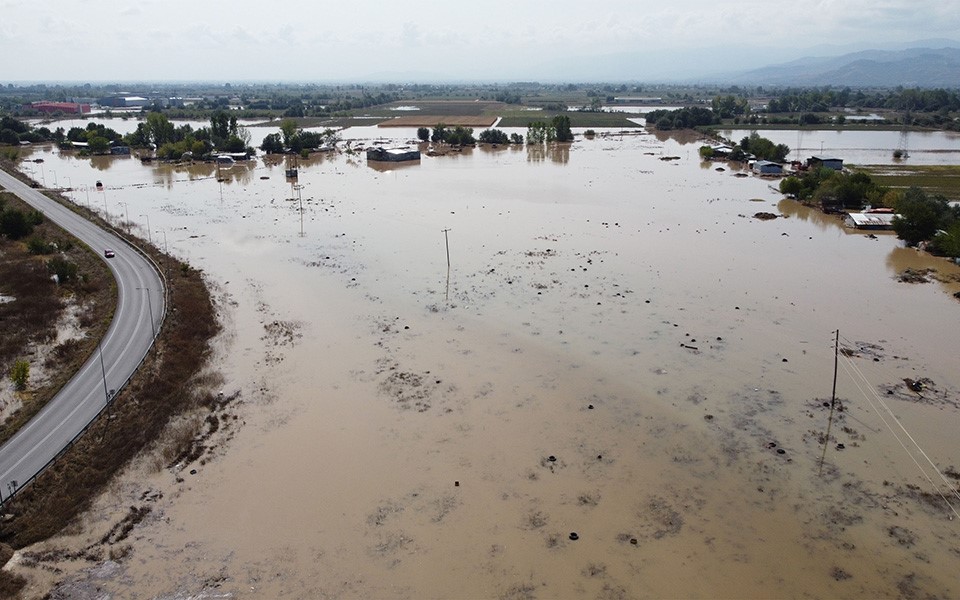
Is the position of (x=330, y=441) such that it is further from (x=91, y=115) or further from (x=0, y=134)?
(x=91, y=115)

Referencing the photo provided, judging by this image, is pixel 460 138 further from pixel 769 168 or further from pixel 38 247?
pixel 38 247

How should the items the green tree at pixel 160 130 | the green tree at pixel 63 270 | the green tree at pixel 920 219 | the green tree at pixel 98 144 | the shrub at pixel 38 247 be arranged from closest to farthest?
the green tree at pixel 63 270 < the shrub at pixel 38 247 < the green tree at pixel 920 219 < the green tree at pixel 98 144 < the green tree at pixel 160 130

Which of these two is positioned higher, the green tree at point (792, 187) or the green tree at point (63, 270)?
the green tree at point (792, 187)

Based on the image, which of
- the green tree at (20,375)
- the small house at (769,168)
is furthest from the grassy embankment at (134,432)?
the small house at (769,168)

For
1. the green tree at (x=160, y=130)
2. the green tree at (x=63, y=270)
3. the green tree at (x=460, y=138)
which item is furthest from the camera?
the green tree at (x=460, y=138)

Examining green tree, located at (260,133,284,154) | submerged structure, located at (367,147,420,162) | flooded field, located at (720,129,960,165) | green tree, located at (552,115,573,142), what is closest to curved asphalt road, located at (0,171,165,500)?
submerged structure, located at (367,147,420,162)

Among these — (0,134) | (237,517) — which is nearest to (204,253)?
(237,517)

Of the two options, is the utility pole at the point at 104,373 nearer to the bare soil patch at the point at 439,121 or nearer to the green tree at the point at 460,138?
the green tree at the point at 460,138
